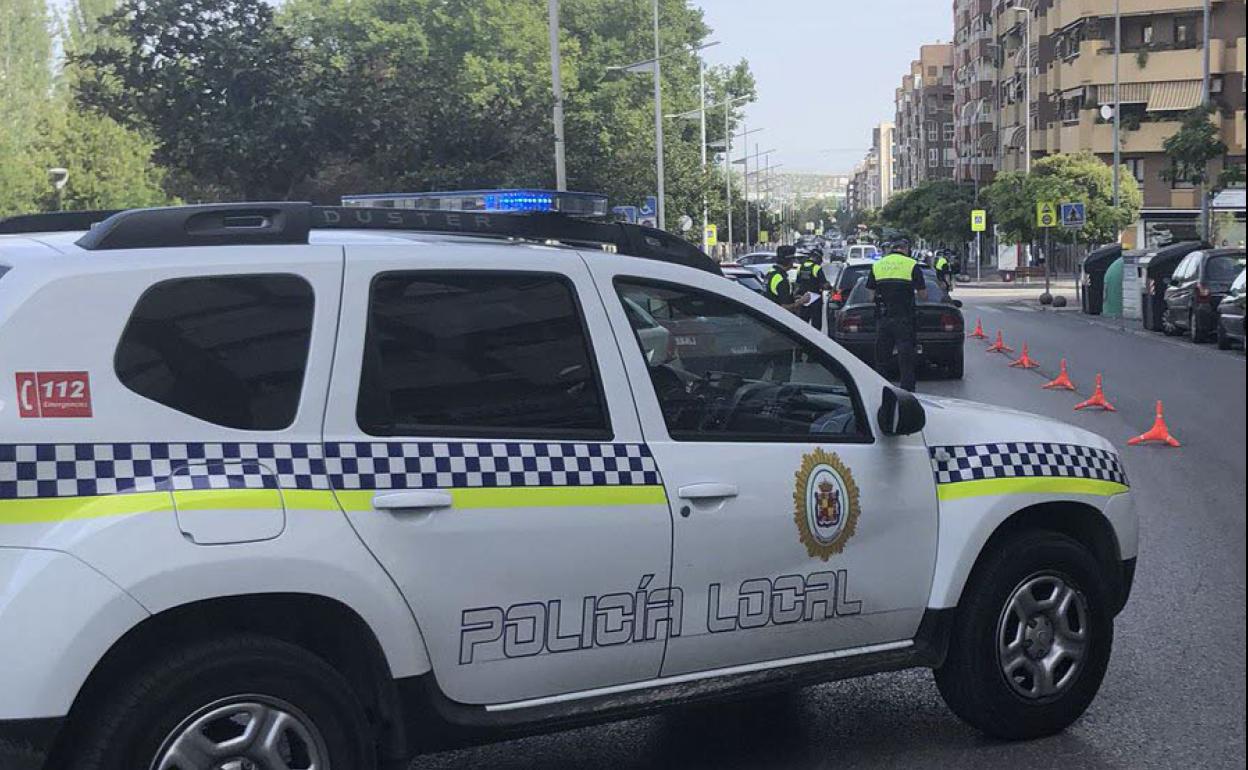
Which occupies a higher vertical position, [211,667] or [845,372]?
[845,372]

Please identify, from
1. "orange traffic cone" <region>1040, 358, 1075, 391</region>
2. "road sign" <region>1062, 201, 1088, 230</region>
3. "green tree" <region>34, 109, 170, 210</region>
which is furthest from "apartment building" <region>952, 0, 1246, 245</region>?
"orange traffic cone" <region>1040, 358, 1075, 391</region>

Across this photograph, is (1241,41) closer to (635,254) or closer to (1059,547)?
(635,254)

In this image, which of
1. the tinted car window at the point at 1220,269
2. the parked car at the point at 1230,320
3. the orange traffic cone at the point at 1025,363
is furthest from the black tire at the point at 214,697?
the tinted car window at the point at 1220,269

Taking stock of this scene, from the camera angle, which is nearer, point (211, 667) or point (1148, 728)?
point (211, 667)

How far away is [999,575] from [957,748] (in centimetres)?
62

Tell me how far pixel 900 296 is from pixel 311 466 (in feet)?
43.9

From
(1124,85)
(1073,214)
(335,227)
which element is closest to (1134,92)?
(1124,85)

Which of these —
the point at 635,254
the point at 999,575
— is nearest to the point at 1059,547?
the point at 999,575

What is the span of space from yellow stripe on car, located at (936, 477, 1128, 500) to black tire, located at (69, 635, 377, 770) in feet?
6.84

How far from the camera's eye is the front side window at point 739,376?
15.4ft

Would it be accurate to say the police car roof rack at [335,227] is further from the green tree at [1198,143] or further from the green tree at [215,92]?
the green tree at [1198,143]

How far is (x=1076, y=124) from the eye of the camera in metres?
74.8

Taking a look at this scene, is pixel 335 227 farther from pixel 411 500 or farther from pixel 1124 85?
pixel 1124 85

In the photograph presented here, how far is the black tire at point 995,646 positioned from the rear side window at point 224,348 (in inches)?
94.1
